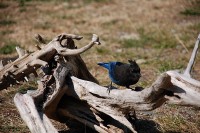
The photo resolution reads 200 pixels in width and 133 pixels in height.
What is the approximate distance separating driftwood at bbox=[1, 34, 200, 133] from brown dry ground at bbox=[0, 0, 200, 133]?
691 millimetres

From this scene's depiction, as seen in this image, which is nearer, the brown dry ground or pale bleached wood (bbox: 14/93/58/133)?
pale bleached wood (bbox: 14/93/58/133)

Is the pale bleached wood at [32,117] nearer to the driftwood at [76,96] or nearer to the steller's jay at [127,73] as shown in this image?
the driftwood at [76,96]

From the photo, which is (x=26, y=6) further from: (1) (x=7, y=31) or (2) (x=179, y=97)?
(2) (x=179, y=97)

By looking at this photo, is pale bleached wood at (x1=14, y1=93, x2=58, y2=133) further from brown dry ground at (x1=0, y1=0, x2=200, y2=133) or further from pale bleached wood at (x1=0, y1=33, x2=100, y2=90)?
brown dry ground at (x1=0, y1=0, x2=200, y2=133)

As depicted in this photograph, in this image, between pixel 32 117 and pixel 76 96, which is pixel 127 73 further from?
pixel 32 117

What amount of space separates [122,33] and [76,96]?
7184mm

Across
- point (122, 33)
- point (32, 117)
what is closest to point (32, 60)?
point (32, 117)

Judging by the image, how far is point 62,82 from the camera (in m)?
5.11

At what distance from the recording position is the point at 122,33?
12133 mm

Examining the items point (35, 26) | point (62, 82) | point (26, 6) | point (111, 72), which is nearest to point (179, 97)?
point (111, 72)

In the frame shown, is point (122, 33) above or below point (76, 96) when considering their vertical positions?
below

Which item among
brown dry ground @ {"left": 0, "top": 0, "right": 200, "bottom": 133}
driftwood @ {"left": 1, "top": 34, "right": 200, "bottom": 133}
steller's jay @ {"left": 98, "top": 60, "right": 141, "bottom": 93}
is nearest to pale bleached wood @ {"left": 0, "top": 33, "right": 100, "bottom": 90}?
driftwood @ {"left": 1, "top": 34, "right": 200, "bottom": 133}

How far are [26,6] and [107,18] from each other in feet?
11.2

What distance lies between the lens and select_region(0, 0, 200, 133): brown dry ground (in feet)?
20.5
